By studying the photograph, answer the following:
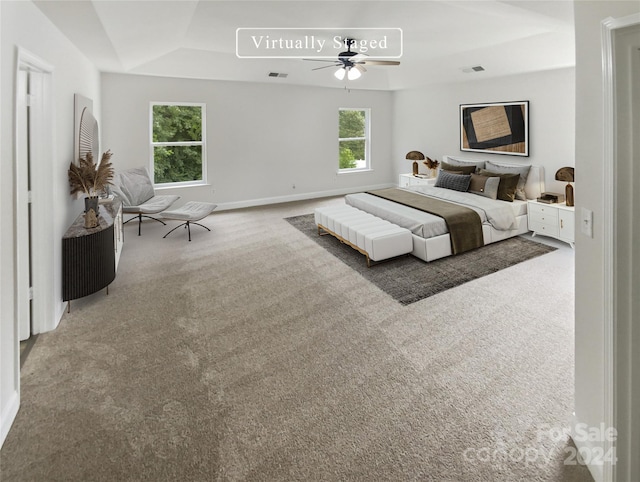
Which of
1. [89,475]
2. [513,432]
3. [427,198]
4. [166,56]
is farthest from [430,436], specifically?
[166,56]

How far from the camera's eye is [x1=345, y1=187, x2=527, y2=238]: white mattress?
451 centimetres

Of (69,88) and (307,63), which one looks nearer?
(69,88)

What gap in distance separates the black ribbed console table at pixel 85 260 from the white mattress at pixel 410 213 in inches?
132

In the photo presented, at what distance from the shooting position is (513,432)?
6.20 feet

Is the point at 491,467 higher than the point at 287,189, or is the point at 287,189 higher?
the point at 287,189

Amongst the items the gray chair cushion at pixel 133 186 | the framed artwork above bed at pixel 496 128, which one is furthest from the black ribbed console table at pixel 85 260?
the framed artwork above bed at pixel 496 128

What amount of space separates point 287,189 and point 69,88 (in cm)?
483

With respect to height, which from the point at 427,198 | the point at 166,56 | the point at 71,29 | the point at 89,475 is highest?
the point at 166,56

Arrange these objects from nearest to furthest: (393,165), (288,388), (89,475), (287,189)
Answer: (89,475) → (288,388) → (287,189) → (393,165)

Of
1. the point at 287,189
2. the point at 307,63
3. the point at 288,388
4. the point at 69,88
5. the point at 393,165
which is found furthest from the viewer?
the point at 393,165

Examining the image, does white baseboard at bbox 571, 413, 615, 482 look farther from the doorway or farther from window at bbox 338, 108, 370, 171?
window at bbox 338, 108, 370, 171

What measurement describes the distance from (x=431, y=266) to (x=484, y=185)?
221 cm

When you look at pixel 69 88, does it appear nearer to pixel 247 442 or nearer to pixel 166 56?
pixel 166 56

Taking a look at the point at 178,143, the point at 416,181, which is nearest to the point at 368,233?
the point at 416,181
